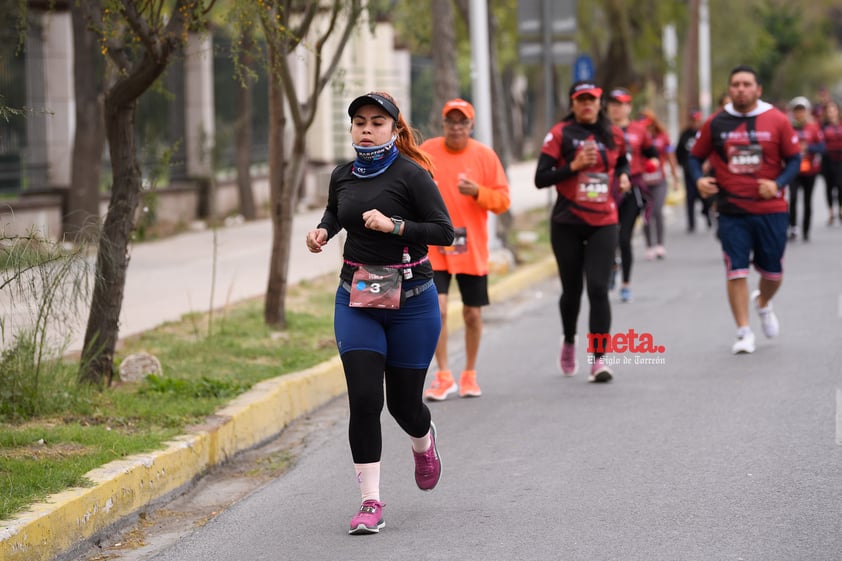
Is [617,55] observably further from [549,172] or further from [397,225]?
[397,225]

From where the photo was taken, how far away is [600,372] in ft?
31.0

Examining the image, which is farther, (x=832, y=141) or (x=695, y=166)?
(x=832, y=141)

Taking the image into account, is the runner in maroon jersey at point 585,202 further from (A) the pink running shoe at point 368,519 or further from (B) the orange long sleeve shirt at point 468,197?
(A) the pink running shoe at point 368,519

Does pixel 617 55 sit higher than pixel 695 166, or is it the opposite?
pixel 617 55

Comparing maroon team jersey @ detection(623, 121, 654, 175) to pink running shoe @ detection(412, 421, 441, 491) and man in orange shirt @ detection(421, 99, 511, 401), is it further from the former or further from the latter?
pink running shoe @ detection(412, 421, 441, 491)

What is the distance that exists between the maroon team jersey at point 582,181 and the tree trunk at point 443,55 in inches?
258

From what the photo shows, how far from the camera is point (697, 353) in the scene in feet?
34.8

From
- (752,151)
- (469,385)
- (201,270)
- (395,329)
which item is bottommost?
(469,385)

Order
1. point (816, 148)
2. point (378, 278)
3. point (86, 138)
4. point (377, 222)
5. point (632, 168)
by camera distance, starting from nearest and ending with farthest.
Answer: point (377, 222) < point (378, 278) < point (632, 168) < point (86, 138) < point (816, 148)

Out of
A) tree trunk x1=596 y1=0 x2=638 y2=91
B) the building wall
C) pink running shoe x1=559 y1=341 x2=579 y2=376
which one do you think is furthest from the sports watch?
tree trunk x1=596 y1=0 x2=638 y2=91

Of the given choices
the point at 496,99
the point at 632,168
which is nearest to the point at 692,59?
the point at 496,99

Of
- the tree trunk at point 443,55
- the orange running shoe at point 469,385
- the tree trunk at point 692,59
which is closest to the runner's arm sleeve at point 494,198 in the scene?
the orange running shoe at point 469,385

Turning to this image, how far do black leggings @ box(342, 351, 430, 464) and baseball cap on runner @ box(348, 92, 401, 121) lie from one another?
41.1 inches

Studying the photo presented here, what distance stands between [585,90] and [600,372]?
6.27 ft
